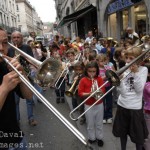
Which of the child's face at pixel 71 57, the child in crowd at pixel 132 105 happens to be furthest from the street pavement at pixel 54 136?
the child's face at pixel 71 57

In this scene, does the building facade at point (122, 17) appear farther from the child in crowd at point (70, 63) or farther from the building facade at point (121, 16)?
the child in crowd at point (70, 63)

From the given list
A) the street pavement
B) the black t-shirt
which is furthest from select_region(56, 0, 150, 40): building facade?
the black t-shirt

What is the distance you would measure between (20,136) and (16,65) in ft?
2.21

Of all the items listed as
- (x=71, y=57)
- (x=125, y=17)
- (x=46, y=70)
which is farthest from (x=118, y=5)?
(x=46, y=70)

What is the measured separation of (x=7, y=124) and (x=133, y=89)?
1.72 metres

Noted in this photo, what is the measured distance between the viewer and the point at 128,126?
3.20 m

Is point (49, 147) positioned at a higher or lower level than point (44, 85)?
lower

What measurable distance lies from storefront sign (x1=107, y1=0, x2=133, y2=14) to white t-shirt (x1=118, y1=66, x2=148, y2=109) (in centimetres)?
848

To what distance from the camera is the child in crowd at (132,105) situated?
9.96 feet

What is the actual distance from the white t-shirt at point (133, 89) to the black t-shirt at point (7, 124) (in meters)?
1.56

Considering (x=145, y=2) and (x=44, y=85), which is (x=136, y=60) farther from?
(x=145, y=2)

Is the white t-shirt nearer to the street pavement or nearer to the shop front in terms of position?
the street pavement

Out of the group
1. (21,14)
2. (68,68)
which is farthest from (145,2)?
(21,14)

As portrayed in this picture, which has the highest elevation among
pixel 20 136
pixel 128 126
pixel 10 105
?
pixel 10 105
